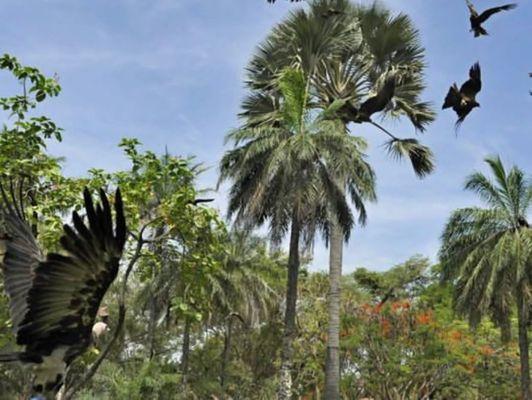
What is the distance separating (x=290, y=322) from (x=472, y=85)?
14889mm

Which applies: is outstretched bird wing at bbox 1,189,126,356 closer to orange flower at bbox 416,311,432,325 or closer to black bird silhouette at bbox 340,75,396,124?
black bird silhouette at bbox 340,75,396,124

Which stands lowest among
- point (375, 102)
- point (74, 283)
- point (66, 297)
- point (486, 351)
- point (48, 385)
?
point (48, 385)

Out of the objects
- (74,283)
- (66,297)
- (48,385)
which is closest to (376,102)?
(74,283)

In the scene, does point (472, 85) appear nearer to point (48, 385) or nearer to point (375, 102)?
point (375, 102)

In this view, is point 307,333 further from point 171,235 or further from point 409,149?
point 171,235

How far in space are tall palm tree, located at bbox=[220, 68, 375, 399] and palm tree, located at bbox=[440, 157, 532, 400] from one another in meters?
5.58

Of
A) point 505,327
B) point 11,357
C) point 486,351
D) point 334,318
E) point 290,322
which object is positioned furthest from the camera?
point 486,351

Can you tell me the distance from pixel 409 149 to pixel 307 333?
46.4 ft

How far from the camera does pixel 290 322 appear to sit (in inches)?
699

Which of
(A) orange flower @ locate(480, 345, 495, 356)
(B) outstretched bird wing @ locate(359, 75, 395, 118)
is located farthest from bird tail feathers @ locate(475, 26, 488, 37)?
(A) orange flower @ locate(480, 345, 495, 356)

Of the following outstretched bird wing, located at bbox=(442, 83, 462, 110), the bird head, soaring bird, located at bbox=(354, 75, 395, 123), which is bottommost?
the bird head

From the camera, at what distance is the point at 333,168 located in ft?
58.3

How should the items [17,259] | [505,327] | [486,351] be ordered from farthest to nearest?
[486,351]
[505,327]
[17,259]

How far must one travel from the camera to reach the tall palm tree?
1762cm
